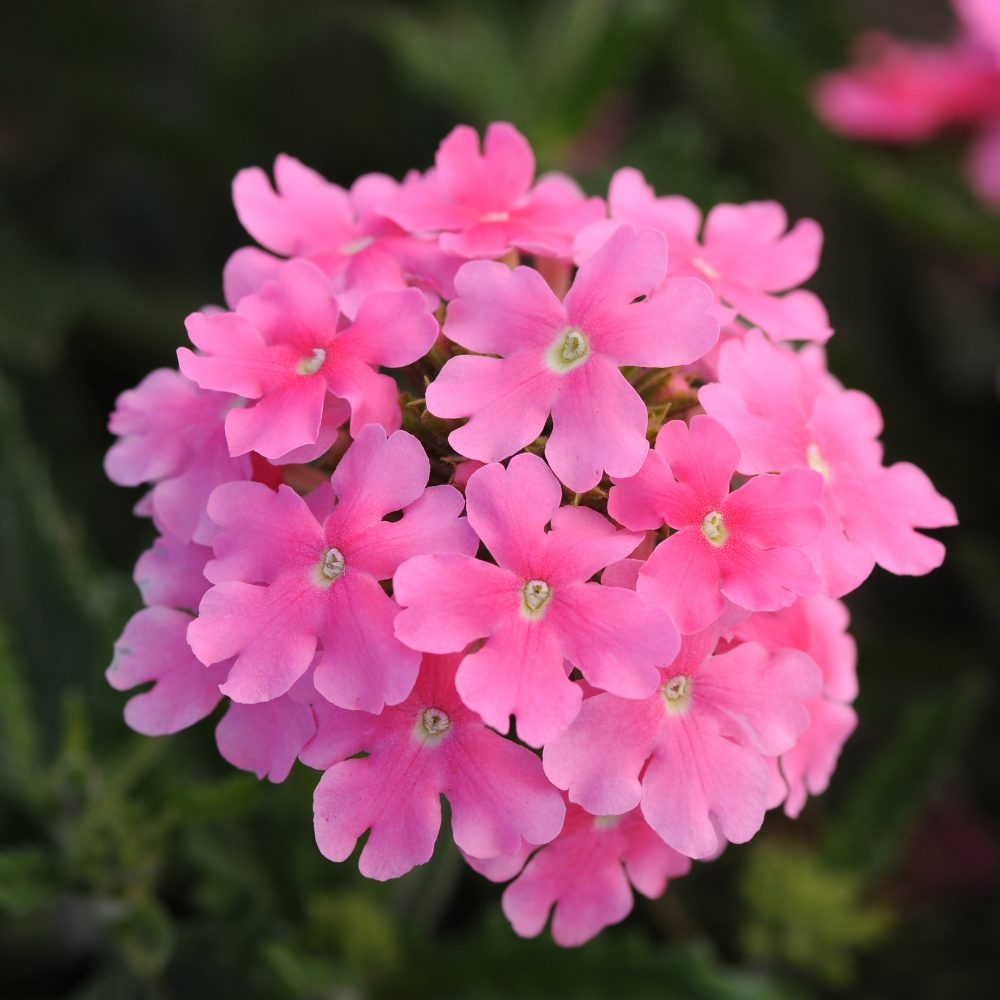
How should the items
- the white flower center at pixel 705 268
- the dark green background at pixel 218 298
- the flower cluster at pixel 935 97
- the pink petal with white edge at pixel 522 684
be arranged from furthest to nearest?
the flower cluster at pixel 935 97
the dark green background at pixel 218 298
the white flower center at pixel 705 268
the pink petal with white edge at pixel 522 684

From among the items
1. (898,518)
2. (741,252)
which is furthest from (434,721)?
(741,252)

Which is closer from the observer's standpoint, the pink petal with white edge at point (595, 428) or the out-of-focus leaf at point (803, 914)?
the pink petal with white edge at point (595, 428)

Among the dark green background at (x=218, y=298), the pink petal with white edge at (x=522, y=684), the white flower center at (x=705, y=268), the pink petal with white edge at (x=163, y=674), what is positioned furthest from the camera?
the dark green background at (x=218, y=298)

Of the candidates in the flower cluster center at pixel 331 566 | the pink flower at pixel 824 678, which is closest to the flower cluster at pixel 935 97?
the pink flower at pixel 824 678

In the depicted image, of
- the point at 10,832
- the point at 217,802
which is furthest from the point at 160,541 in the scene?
the point at 10,832

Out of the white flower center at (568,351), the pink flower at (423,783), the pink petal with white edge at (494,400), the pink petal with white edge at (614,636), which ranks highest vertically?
the white flower center at (568,351)

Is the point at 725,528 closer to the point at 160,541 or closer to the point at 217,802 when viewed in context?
the point at 160,541

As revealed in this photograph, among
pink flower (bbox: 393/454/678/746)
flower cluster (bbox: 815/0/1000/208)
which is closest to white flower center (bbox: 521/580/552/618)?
pink flower (bbox: 393/454/678/746)

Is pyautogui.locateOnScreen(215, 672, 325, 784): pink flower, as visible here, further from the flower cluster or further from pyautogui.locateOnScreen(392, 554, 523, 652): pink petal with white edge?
the flower cluster

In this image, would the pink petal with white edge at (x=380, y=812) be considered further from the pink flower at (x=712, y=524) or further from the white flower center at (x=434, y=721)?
the pink flower at (x=712, y=524)

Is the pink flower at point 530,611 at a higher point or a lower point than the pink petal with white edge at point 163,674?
higher
